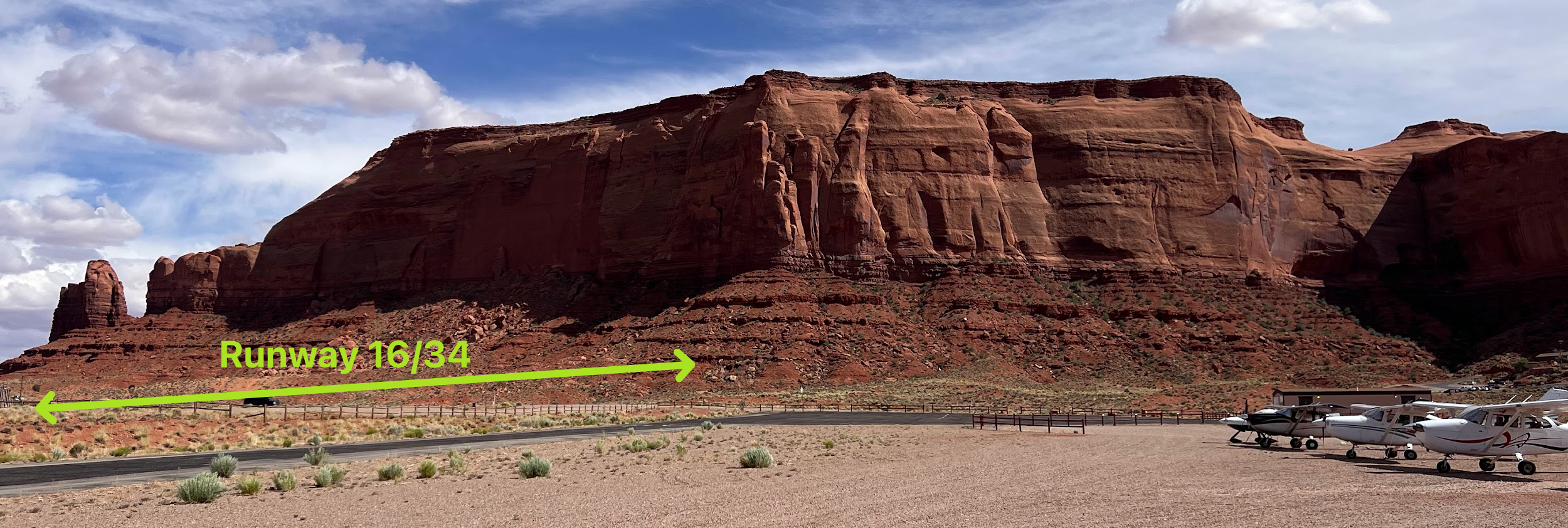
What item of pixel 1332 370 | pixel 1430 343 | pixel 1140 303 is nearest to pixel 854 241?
pixel 1140 303

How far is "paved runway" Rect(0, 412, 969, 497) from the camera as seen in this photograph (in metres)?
23.3

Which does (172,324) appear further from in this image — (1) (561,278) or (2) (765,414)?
(2) (765,414)

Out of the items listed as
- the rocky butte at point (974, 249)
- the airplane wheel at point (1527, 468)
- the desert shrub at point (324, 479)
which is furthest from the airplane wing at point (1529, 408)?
the rocky butte at point (974, 249)

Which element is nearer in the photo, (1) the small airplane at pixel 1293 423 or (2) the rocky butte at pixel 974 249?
(1) the small airplane at pixel 1293 423

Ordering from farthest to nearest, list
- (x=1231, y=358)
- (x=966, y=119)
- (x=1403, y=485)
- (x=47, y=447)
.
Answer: (x=966, y=119) < (x=1231, y=358) < (x=47, y=447) < (x=1403, y=485)

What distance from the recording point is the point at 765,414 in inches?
2079

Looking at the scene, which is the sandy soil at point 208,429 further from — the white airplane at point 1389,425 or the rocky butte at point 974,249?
the white airplane at point 1389,425

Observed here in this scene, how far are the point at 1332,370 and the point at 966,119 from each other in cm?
3074

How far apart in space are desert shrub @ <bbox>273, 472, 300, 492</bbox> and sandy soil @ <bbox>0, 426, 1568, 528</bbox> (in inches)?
13.7

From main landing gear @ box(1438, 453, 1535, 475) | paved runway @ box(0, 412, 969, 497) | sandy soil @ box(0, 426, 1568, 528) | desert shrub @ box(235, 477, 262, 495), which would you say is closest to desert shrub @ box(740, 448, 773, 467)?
sandy soil @ box(0, 426, 1568, 528)

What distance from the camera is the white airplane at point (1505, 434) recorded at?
2453 cm

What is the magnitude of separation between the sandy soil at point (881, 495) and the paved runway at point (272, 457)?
6.64 feet

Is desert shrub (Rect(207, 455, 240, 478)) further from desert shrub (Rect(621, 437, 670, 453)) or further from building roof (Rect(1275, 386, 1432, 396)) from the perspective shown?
building roof (Rect(1275, 386, 1432, 396))

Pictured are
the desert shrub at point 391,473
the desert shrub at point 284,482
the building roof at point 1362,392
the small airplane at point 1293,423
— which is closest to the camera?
the desert shrub at point 284,482
